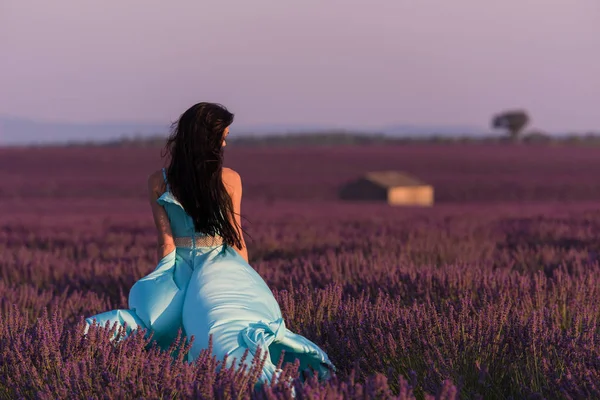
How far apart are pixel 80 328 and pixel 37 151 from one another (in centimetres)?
3279

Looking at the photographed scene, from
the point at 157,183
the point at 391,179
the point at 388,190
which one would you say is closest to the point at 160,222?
the point at 157,183

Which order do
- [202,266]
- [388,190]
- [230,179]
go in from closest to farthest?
1. [202,266]
2. [230,179]
3. [388,190]

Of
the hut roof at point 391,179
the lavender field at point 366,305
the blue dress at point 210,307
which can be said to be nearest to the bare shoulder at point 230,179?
the blue dress at point 210,307

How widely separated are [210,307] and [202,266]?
0.74 feet

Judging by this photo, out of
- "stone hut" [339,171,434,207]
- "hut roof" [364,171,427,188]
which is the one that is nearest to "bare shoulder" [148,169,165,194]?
"stone hut" [339,171,434,207]

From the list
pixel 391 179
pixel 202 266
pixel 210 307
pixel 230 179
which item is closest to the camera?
pixel 210 307

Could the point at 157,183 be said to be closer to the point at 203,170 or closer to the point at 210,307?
the point at 203,170

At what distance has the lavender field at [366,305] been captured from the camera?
2660 millimetres

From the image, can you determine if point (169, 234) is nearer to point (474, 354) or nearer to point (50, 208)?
point (474, 354)

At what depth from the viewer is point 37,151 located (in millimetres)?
34250

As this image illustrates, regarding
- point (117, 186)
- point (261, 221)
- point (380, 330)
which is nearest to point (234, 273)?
point (380, 330)

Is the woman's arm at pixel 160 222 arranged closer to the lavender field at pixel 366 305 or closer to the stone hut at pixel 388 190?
the lavender field at pixel 366 305

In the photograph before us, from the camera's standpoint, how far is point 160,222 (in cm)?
357

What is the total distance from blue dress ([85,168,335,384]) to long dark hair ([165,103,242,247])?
0.24ft
